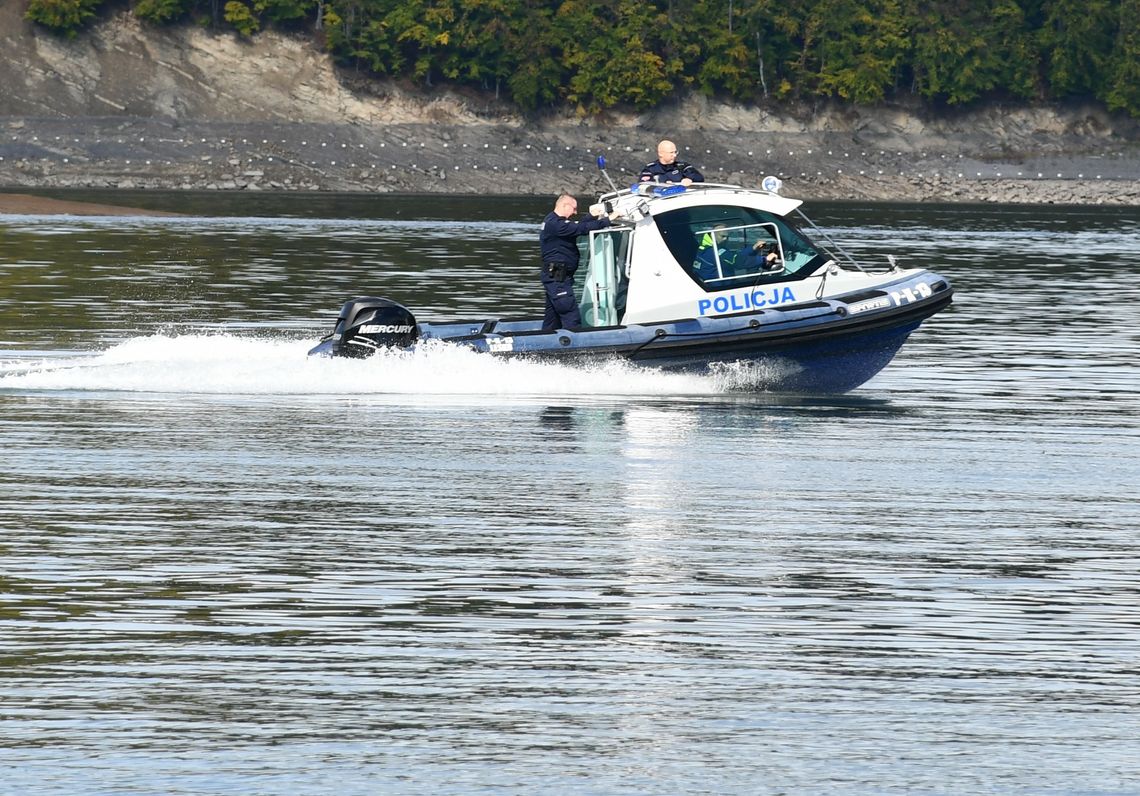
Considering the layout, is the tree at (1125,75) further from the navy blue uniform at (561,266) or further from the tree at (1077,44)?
the navy blue uniform at (561,266)

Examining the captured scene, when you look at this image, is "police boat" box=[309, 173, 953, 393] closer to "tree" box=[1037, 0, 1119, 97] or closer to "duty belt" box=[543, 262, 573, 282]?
"duty belt" box=[543, 262, 573, 282]

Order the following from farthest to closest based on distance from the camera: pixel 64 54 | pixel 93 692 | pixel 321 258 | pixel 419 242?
pixel 64 54 → pixel 419 242 → pixel 321 258 → pixel 93 692

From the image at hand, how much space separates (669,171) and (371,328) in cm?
381

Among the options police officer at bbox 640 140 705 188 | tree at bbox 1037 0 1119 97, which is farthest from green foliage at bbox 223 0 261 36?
police officer at bbox 640 140 705 188

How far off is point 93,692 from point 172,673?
0.42m

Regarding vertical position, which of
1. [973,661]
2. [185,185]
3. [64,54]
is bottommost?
[973,661]

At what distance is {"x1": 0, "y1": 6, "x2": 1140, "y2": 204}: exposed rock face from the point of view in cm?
8931

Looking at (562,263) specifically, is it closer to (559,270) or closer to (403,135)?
(559,270)

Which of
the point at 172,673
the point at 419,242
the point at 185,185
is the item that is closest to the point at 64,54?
the point at 185,185

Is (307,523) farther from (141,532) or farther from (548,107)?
(548,107)

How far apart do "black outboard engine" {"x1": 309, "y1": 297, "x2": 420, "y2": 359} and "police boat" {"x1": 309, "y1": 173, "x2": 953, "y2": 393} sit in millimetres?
18

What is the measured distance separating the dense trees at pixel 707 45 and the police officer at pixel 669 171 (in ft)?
267

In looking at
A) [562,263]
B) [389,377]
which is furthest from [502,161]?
[389,377]

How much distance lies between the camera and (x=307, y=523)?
1234 centimetres
